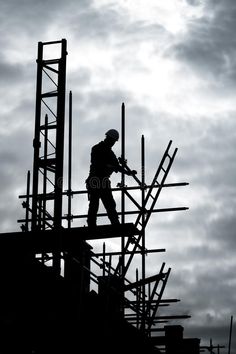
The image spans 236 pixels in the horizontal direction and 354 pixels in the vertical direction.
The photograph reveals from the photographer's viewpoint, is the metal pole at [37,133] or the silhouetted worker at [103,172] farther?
the metal pole at [37,133]

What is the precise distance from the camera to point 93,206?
1488 cm

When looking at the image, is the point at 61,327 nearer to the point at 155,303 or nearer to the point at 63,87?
the point at 155,303

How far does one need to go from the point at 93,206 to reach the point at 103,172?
2.29 ft

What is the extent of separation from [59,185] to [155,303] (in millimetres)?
3588

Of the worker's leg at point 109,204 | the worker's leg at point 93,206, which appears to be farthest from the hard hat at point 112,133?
the worker's leg at point 93,206

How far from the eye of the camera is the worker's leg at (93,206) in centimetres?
1462

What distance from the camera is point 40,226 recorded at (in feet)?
56.7

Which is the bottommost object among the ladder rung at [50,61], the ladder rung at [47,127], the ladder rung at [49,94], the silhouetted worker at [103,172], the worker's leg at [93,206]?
the worker's leg at [93,206]

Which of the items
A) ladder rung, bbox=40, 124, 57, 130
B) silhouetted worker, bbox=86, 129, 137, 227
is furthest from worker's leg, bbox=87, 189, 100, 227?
ladder rung, bbox=40, 124, 57, 130

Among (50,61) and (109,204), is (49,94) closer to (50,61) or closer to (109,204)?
(50,61)

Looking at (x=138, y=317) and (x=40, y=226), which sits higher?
(x=40, y=226)

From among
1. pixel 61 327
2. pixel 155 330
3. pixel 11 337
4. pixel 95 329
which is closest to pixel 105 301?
pixel 95 329

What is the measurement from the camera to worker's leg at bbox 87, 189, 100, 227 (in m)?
14.6

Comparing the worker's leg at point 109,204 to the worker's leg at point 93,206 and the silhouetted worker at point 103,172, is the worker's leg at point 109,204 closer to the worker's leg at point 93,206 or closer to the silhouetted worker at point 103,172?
the silhouetted worker at point 103,172
